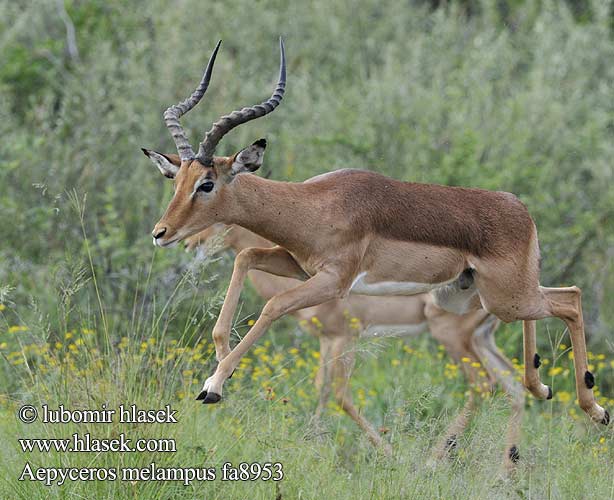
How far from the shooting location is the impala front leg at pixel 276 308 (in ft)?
18.2

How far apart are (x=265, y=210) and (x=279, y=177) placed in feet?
19.8

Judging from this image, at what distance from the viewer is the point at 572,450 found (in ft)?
21.1

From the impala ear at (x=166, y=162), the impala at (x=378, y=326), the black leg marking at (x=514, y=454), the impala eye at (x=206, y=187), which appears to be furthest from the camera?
the impala at (x=378, y=326)

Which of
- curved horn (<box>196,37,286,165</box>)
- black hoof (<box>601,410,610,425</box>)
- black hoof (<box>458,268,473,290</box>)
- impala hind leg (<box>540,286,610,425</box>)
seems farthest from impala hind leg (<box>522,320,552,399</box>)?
curved horn (<box>196,37,286,165</box>)

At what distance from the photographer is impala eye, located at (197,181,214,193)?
590 centimetres

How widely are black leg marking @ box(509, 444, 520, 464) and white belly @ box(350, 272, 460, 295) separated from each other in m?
1.18

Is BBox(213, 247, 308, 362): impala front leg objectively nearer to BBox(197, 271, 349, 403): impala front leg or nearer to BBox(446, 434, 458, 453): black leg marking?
BBox(197, 271, 349, 403): impala front leg

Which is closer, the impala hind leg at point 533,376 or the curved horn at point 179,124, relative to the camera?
Result: the curved horn at point 179,124

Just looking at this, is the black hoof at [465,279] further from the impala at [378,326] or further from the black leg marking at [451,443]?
the impala at [378,326]

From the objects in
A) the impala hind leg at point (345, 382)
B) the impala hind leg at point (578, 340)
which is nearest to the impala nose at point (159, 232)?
the impala hind leg at point (345, 382)

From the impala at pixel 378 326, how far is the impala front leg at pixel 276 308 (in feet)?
8.01

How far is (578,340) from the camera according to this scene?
7039mm

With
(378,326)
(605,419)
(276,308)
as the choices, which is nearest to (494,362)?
(378,326)

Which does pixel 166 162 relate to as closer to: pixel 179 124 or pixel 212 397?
pixel 179 124
